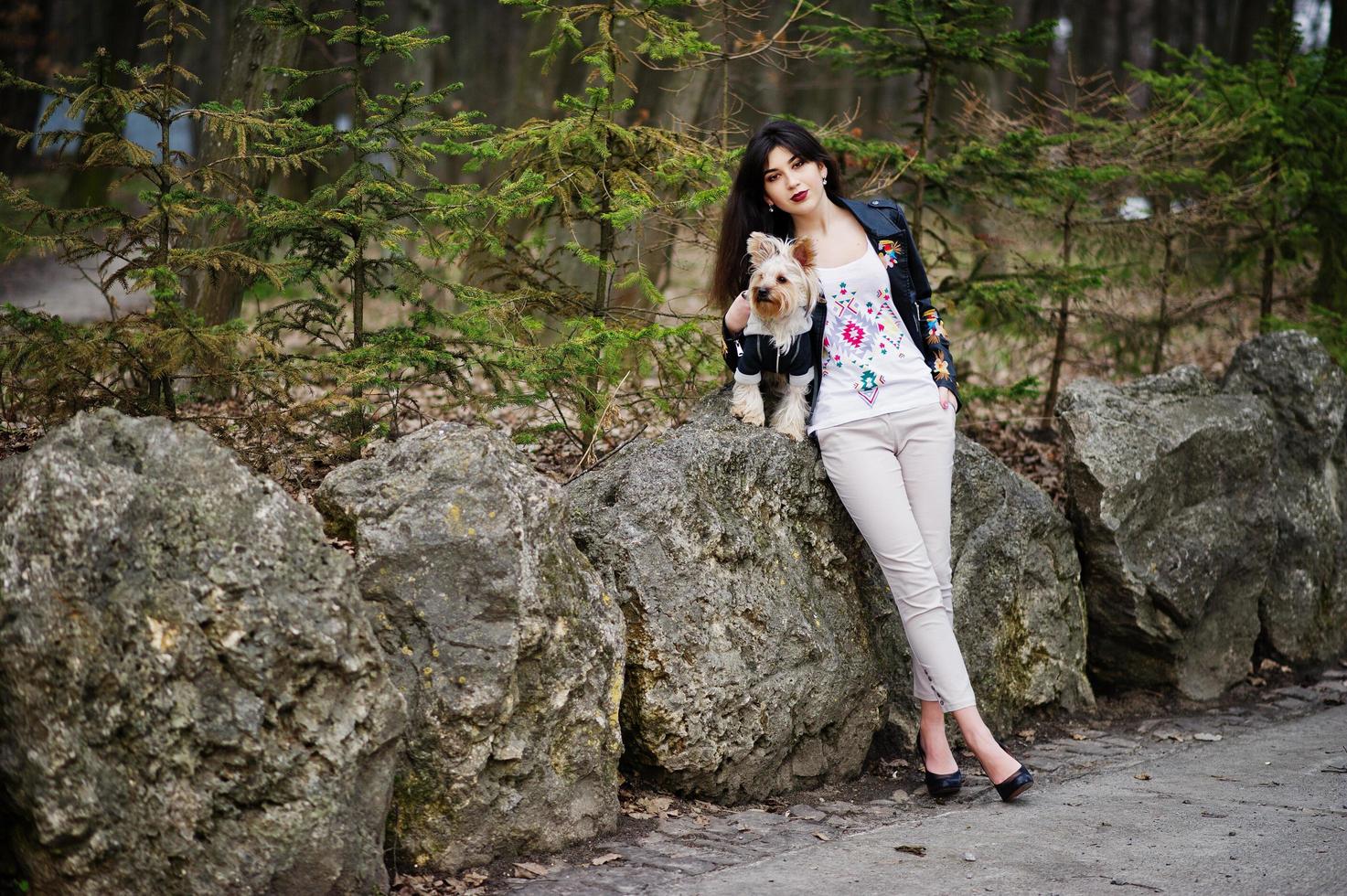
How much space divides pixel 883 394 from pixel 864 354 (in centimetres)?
20

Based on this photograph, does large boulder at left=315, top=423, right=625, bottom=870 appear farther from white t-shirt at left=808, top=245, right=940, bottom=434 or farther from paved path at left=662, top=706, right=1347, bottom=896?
white t-shirt at left=808, top=245, right=940, bottom=434

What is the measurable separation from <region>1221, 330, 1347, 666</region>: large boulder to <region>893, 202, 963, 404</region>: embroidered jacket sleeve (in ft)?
9.71

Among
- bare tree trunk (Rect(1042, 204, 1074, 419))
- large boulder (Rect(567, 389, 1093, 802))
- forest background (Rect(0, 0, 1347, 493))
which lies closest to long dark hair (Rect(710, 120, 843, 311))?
large boulder (Rect(567, 389, 1093, 802))

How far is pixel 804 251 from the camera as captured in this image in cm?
469

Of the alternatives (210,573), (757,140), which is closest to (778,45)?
(757,140)

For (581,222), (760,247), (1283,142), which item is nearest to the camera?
(760,247)

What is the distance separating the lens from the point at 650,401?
613cm

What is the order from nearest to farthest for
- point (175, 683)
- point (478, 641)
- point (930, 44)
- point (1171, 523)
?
point (175, 683), point (478, 641), point (1171, 523), point (930, 44)

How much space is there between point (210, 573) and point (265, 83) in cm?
527

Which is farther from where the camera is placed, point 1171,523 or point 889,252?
point 1171,523

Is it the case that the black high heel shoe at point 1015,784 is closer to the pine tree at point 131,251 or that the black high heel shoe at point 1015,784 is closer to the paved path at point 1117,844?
the paved path at point 1117,844

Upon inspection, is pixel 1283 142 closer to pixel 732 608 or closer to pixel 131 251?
pixel 732 608

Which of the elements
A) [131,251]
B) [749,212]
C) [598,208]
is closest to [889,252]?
[749,212]

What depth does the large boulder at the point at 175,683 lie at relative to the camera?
3.18m
